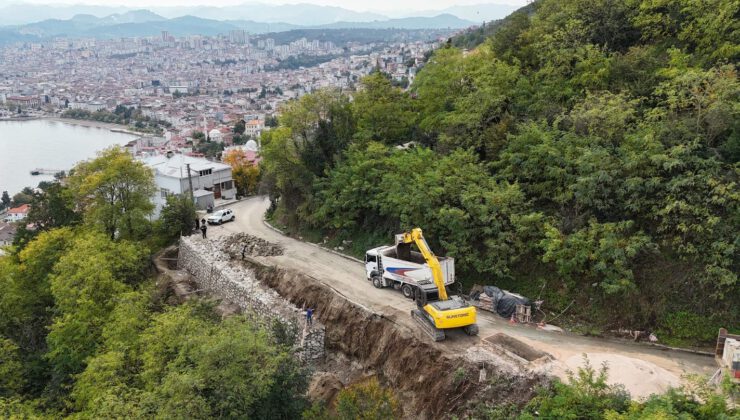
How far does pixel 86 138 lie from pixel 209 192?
129 m

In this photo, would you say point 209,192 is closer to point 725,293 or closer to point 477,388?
point 477,388

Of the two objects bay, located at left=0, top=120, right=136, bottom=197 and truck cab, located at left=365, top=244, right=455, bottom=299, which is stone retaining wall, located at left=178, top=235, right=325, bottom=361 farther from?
bay, located at left=0, top=120, right=136, bottom=197

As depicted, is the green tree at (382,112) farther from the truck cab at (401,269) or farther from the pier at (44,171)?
the pier at (44,171)

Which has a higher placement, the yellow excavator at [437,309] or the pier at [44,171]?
the yellow excavator at [437,309]

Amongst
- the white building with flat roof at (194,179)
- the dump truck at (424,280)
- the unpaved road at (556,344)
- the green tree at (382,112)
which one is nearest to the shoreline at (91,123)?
the white building with flat roof at (194,179)

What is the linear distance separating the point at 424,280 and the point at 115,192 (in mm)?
22635

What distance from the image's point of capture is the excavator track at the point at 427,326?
17.1 metres

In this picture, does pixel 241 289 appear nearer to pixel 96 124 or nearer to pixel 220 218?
pixel 220 218

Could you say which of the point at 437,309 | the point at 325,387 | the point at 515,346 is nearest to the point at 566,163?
the point at 515,346

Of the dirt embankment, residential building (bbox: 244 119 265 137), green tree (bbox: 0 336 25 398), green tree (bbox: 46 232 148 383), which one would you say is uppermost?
the dirt embankment

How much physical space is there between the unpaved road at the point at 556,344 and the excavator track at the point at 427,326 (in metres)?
0.27

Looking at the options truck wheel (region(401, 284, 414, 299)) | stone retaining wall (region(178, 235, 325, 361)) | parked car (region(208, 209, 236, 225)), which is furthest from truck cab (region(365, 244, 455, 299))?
parked car (region(208, 209, 236, 225))

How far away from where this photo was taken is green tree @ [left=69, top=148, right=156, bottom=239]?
30.9 m

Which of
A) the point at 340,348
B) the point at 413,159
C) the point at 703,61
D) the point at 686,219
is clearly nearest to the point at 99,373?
the point at 340,348
